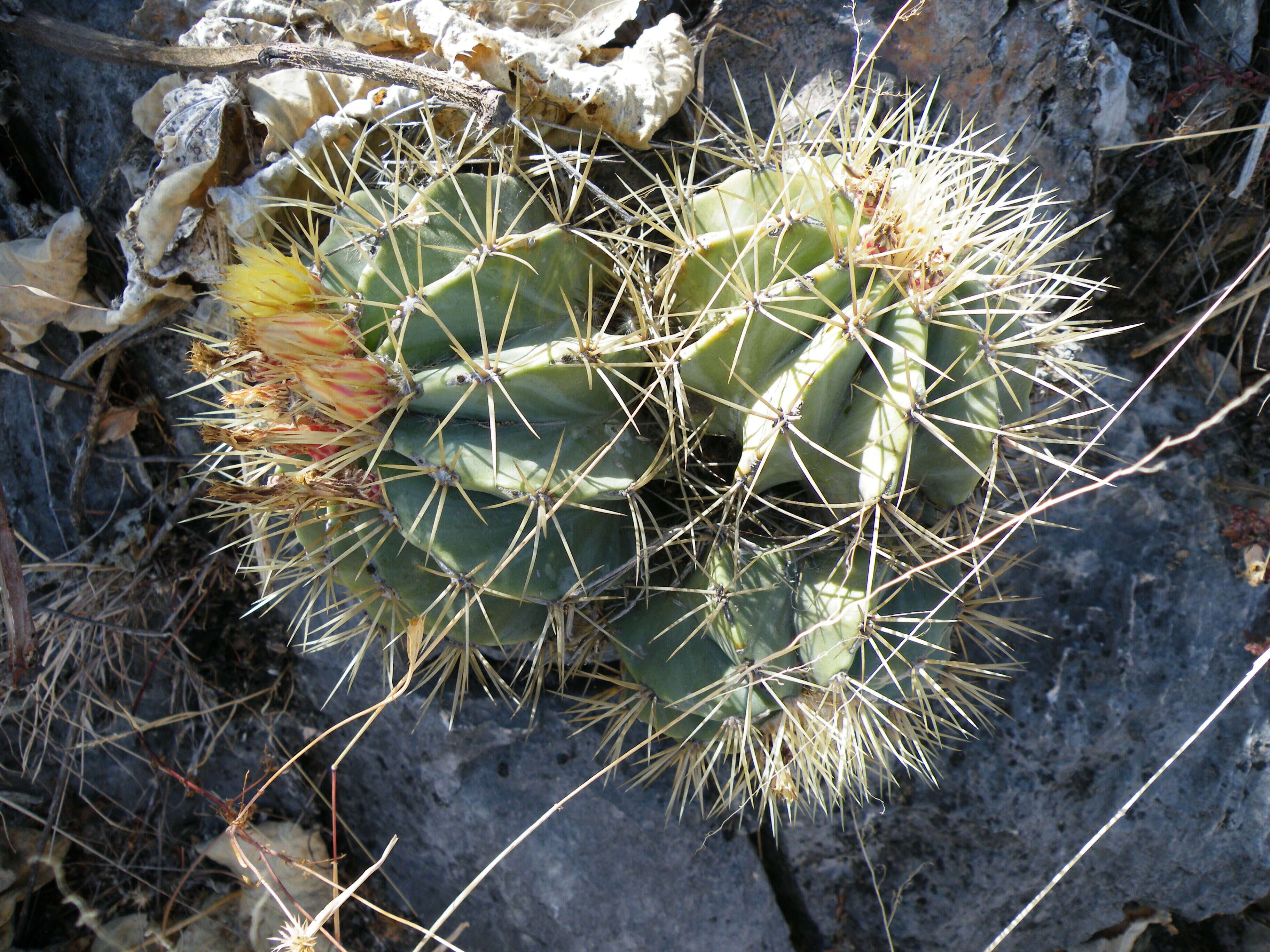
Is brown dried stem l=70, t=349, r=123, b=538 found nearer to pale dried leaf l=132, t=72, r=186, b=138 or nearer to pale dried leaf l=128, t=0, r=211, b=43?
pale dried leaf l=132, t=72, r=186, b=138

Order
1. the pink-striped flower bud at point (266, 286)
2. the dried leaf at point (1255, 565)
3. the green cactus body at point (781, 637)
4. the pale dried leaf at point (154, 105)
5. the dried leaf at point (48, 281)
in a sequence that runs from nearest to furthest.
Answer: the pink-striped flower bud at point (266, 286) → the green cactus body at point (781, 637) → the pale dried leaf at point (154, 105) → the dried leaf at point (48, 281) → the dried leaf at point (1255, 565)

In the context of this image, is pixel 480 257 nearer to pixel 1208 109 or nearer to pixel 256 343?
pixel 256 343

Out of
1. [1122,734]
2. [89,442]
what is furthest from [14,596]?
[1122,734]

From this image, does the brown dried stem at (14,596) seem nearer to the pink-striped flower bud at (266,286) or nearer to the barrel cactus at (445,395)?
the barrel cactus at (445,395)

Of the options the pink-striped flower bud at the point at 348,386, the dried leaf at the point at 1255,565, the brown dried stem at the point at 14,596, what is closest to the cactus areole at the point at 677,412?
the pink-striped flower bud at the point at 348,386

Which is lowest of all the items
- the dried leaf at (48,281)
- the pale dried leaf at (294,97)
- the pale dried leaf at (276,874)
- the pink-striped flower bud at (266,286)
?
the pale dried leaf at (276,874)

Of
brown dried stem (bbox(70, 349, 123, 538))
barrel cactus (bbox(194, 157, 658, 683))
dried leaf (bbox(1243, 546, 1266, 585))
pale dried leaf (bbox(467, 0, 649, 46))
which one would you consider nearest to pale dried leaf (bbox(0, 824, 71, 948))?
brown dried stem (bbox(70, 349, 123, 538))

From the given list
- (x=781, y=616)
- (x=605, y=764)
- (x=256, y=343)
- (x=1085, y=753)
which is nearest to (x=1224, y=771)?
(x=1085, y=753)
